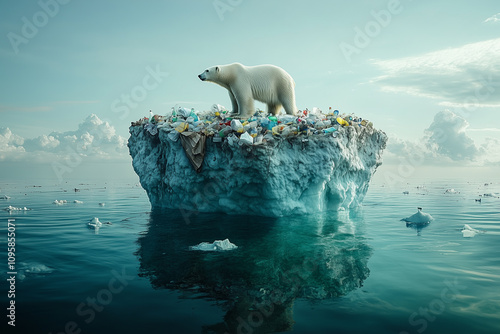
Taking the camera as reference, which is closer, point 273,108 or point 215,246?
point 215,246

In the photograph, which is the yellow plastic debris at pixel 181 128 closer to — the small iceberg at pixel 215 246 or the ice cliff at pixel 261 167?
the ice cliff at pixel 261 167

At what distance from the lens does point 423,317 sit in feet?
13.4

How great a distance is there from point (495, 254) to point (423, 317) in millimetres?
4455

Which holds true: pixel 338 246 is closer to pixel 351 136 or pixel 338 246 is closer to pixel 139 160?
pixel 351 136

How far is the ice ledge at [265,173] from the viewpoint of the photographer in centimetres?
1098

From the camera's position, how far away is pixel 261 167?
34.6ft

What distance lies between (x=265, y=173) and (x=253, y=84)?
4.51 meters

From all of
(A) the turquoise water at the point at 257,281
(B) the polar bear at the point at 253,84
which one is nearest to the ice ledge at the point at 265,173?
(A) the turquoise water at the point at 257,281

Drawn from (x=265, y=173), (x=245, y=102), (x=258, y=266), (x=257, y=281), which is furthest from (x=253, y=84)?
(x=257, y=281)

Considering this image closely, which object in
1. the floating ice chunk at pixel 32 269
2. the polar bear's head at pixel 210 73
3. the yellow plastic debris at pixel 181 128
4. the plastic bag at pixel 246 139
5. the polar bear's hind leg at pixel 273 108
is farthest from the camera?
the polar bear's hind leg at pixel 273 108

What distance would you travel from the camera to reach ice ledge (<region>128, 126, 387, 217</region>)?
11.0m

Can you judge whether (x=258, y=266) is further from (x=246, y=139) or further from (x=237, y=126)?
(x=237, y=126)

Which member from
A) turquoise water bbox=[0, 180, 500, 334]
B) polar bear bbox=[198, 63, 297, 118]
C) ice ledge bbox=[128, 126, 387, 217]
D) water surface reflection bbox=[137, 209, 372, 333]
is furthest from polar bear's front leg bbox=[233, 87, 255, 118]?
turquoise water bbox=[0, 180, 500, 334]

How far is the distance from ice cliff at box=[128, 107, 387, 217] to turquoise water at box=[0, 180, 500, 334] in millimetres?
2132
